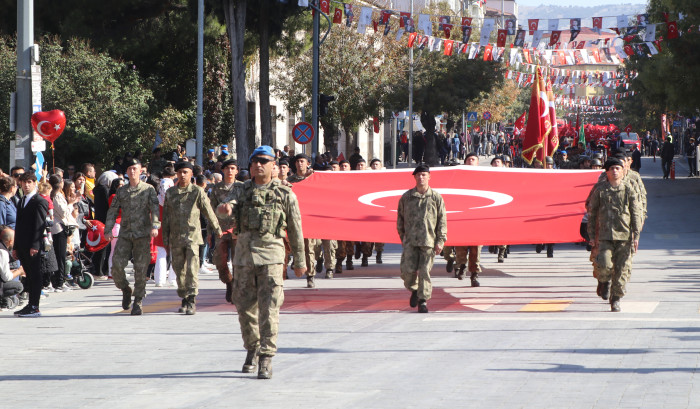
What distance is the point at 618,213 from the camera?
527 inches

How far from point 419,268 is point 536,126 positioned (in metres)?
11.0

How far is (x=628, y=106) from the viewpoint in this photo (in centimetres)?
9550

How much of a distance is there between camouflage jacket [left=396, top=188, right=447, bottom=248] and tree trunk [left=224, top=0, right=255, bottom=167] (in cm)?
1870

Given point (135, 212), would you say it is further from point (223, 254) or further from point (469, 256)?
point (469, 256)

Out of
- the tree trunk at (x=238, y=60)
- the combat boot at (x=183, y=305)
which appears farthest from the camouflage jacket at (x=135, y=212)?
the tree trunk at (x=238, y=60)

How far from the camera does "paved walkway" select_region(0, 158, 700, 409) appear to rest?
8.19m

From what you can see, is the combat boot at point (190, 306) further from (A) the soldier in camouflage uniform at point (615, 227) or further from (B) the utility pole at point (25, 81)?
(B) the utility pole at point (25, 81)

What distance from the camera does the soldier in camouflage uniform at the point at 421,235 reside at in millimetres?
13445

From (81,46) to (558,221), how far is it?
778 inches

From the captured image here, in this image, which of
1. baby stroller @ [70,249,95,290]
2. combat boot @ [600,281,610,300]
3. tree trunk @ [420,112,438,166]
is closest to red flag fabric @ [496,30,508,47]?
baby stroller @ [70,249,95,290]

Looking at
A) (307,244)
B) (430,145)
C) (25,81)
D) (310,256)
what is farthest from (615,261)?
(430,145)

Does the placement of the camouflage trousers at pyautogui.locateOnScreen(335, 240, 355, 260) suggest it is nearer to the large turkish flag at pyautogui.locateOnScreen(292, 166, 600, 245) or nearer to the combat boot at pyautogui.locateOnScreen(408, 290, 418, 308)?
the large turkish flag at pyautogui.locateOnScreen(292, 166, 600, 245)

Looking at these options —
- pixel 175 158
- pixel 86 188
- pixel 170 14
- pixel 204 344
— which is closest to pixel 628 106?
pixel 170 14

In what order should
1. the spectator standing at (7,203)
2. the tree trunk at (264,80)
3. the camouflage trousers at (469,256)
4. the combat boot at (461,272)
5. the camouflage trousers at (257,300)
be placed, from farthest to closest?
the tree trunk at (264,80), the combat boot at (461,272), the camouflage trousers at (469,256), the spectator standing at (7,203), the camouflage trousers at (257,300)
